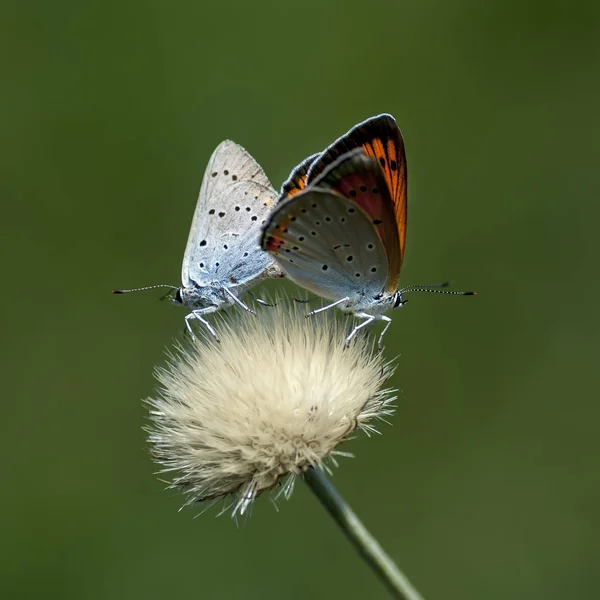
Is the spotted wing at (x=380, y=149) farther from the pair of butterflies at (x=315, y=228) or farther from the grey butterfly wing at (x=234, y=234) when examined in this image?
the grey butterfly wing at (x=234, y=234)

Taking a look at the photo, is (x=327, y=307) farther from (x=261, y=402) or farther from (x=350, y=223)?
(x=261, y=402)

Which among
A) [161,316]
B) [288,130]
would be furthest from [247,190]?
[288,130]

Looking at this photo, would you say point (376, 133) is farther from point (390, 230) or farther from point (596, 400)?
point (596, 400)

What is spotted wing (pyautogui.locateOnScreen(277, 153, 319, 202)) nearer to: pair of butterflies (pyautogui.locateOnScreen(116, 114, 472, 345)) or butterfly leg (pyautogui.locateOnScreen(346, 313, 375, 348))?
pair of butterflies (pyautogui.locateOnScreen(116, 114, 472, 345))

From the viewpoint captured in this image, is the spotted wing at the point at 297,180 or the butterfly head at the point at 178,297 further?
the butterfly head at the point at 178,297

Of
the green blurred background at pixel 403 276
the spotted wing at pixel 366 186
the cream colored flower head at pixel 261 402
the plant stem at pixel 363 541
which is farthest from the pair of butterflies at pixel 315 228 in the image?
the green blurred background at pixel 403 276
